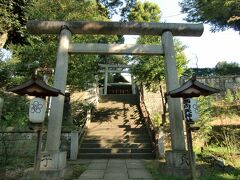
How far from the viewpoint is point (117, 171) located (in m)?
8.09

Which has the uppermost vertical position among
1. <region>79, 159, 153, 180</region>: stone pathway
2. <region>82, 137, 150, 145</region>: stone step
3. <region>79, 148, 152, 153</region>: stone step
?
<region>82, 137, 150, 145</region>: stone step

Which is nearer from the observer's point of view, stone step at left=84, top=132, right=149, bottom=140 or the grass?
the grass

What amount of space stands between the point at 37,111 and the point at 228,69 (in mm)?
22936

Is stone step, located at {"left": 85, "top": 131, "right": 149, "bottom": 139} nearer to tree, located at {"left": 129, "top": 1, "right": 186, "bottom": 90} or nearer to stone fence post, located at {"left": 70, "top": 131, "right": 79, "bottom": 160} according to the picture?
stone fence post, located at {"left": 70, "top": 131, "right": 79, "bottom": 160}

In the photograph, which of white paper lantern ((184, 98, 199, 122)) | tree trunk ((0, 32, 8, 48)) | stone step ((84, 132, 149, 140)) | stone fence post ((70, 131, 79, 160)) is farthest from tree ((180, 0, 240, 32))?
tree trunk ((0, 32, 8, 48))

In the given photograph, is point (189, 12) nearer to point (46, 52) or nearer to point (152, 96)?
point (152, 96)

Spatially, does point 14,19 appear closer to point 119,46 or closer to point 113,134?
point 113,134

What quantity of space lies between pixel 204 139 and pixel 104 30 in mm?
7084

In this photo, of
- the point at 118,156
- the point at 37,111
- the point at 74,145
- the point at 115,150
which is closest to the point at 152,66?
the point at 115,150

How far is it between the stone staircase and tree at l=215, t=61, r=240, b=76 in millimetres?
11580

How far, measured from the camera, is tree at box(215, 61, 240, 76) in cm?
2454

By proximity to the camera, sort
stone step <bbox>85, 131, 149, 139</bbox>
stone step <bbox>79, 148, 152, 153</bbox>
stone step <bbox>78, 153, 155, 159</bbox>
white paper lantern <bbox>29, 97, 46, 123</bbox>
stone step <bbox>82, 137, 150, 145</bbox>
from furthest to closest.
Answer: stone step <bbox>85, 131, 149, 139</bbox> → stone step <bbox>82, 137, 150, 145</bbox> → stone step <bbox>79, 148, 152, 153</bbox> → stone step <bbox>78, 153, 155, 159</bbox> → white paper lantern <bbox>29, 97, 46, 123</bbox>

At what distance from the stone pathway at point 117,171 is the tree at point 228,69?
18.5 metres

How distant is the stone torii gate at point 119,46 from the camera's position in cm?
779
